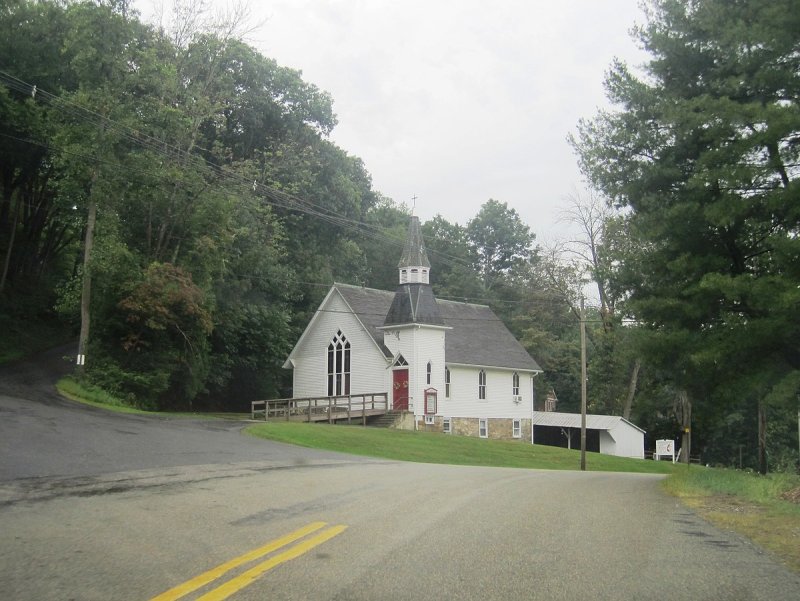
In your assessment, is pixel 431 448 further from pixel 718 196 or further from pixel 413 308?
pixel 718 196

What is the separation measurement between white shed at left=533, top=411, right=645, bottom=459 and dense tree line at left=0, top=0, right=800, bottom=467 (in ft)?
6.46

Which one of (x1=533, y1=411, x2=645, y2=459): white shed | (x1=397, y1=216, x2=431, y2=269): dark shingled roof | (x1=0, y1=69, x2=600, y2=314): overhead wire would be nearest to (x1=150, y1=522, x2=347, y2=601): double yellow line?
(x1=0, y1=69, x2=600, y2=314): overhead wire

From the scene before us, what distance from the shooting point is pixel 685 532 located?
908cm

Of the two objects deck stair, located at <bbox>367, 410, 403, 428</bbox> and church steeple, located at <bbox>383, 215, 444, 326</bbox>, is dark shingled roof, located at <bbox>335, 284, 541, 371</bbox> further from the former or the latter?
deck stair, located at <bbox>367, 410, 403, 428</bbox>

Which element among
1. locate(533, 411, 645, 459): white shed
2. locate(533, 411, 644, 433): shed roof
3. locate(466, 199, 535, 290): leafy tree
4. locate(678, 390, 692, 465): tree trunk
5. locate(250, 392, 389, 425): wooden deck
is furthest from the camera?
locate(466, 199, 535, 290): leafy tree

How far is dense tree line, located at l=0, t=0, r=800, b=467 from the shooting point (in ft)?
59.5

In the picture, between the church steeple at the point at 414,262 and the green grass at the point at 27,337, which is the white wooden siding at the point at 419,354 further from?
the green grass at the point at 27,337

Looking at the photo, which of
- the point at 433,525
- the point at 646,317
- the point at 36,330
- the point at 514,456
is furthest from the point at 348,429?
the point at 433,525

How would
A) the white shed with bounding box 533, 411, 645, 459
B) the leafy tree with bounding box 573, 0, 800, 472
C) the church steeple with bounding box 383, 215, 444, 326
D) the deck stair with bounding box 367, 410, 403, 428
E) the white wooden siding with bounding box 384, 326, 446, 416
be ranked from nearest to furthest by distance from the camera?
the leafy tree with bounding box 573, 0, 800, 472 < the deck stair with bounding box 367, 410, 403, 428 < the white wooden siding with bounding box 384, 326, 446, 416 < the church steeple with bounding box 383, 215, 444, 326 < the white shed with bounding box 533, 411, 645, 459

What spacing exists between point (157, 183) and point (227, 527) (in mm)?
30610

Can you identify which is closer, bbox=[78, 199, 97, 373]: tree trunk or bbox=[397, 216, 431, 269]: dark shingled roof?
bbox=[78, 199, 97, 373]: tree trunk

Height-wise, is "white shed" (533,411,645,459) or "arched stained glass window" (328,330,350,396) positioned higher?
"arched stained glass window" (328,330,350,396)

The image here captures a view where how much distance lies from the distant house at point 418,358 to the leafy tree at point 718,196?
23.8 meters

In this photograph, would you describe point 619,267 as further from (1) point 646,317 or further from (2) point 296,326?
(2) point 296,326
